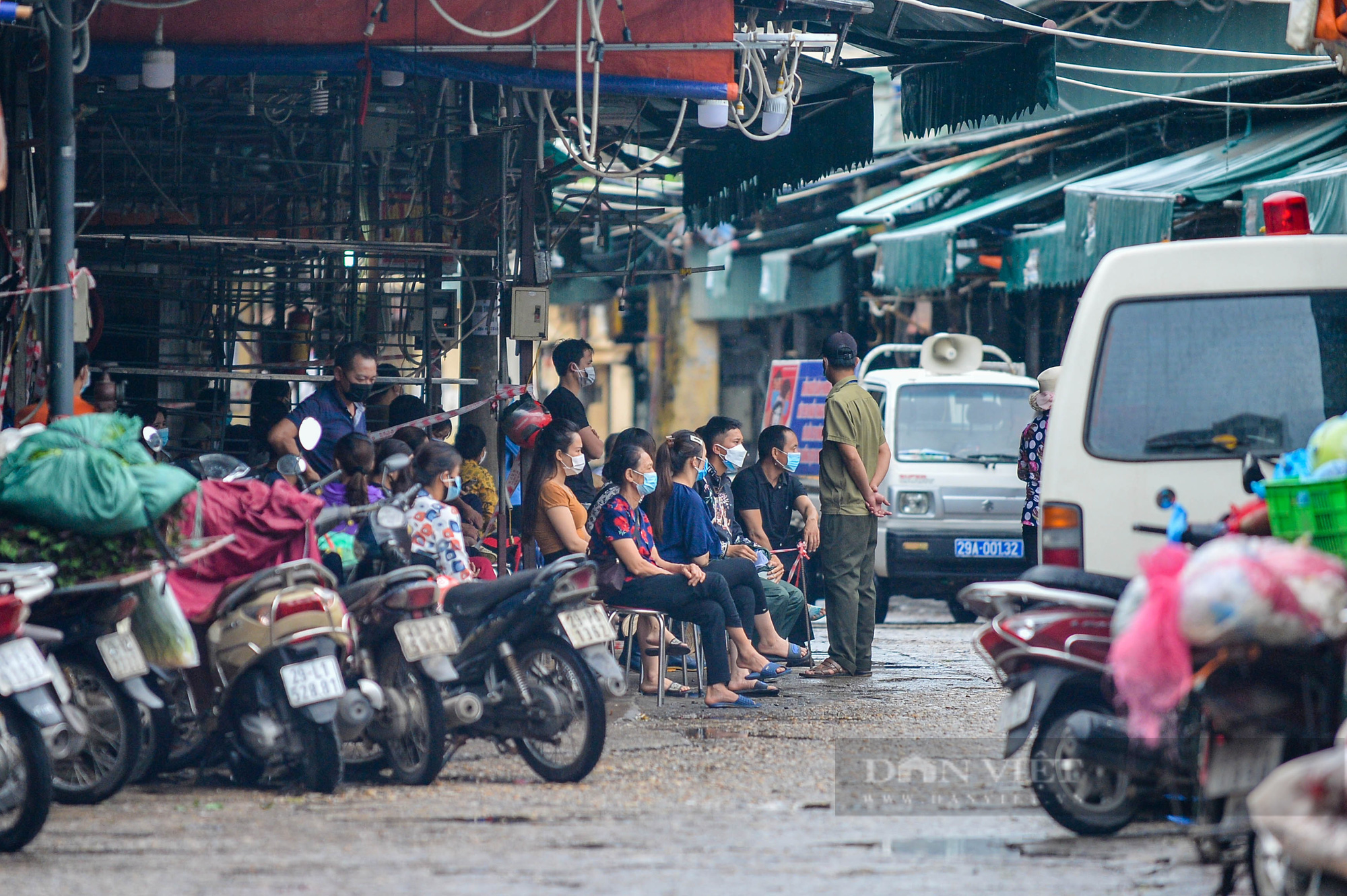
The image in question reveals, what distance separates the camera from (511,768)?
7.23 metres

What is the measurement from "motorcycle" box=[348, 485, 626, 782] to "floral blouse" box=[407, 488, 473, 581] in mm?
307

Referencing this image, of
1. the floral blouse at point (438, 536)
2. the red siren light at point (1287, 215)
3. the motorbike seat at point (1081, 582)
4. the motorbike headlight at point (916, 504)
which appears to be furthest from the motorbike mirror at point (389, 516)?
the motorbike headlight at point (916, 504)

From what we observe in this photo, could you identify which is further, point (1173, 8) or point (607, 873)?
point (1173, 8)

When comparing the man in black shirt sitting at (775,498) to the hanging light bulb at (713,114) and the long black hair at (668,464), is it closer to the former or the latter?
the long black hair at (668,464)

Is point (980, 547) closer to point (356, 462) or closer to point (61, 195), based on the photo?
point (356, 462)

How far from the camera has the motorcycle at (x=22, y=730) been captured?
5.34m

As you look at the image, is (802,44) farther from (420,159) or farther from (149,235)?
(149,235)

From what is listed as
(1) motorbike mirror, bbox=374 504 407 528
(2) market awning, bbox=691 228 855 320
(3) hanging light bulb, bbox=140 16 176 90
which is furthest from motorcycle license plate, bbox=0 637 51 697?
(2) market awning, bbox=691 228 855 320

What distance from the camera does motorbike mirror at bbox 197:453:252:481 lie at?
7.43m

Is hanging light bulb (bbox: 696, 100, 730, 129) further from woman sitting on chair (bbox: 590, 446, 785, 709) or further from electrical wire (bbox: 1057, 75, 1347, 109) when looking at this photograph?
electrical wire (bbox: 1057, 75, 1347, 109)

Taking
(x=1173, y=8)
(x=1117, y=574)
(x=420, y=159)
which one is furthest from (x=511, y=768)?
(x=1173, y=8)

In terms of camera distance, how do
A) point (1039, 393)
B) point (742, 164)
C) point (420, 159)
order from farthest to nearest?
point (742, 164), point (420, 159), point (1039, 393)

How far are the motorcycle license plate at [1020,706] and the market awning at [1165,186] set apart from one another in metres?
6.62

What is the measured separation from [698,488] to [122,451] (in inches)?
183
